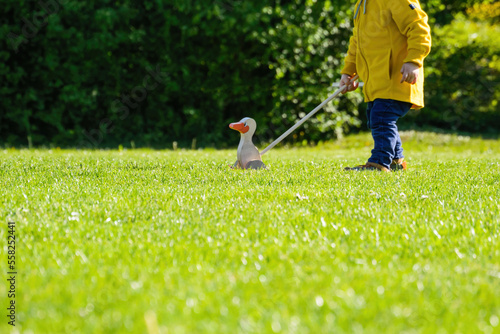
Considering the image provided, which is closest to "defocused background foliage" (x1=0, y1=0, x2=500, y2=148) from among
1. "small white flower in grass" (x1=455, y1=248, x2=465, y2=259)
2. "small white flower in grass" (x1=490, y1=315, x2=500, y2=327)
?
"small white flower in grass" (x1=455, y1=248, x2=465, y2=259)

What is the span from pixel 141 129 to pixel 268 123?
6.82 ft

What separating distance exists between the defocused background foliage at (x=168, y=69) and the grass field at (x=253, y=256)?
195 inches

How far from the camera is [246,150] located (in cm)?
466

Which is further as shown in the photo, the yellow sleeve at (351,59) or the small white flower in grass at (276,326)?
the yellow sleeve at (351,59)

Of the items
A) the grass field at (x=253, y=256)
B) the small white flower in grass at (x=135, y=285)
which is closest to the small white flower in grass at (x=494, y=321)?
the grass field at (x=253, y=256)

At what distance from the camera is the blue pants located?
481 centimetres

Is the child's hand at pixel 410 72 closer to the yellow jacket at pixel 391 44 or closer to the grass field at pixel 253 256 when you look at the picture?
the yellow jacket at pixel 391 44

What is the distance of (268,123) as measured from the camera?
29.4 feet

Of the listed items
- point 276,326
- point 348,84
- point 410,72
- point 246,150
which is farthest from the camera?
point 348,84

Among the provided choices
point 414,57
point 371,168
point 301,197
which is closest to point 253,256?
point 301,197

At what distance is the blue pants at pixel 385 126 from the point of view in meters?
4.81

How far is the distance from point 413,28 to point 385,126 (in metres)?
0.86

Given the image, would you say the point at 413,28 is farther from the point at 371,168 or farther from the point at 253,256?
the point at 253,256

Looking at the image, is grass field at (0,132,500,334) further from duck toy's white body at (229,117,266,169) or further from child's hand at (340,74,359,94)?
child's hand at (340,74,359,94)
